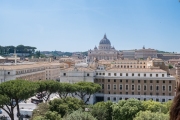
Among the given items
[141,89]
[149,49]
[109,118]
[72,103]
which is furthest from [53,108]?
[149,49]

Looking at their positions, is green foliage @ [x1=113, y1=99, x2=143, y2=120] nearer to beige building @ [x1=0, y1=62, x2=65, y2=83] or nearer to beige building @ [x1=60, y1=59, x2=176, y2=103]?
beige building @ [x1=60, y1=59, x2=176, y2=103]

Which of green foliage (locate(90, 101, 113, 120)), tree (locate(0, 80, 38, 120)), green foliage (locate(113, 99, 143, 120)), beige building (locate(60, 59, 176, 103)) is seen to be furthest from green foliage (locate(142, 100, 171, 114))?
beige building (locate(60, 59, 176, 103))

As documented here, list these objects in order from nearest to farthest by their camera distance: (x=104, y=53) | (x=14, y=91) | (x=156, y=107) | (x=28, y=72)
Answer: (x=14, y=91) → (x=156, y=107) → (x=28, y=72) → (x=104, y=53)

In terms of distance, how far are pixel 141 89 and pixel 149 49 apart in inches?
4331

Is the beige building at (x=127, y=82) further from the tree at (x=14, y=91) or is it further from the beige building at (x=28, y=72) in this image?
the tree at (x=14, y=91)

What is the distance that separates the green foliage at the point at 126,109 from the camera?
79.7ft

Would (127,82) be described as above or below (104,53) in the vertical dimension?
below

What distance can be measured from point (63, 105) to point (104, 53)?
121 meters

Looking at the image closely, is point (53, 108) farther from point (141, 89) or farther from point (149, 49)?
point (149, 49)

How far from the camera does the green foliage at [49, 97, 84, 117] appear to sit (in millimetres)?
24725

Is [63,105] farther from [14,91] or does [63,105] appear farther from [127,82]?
[127,82]

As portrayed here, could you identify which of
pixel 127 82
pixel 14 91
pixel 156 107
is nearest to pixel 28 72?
pixel 127 82

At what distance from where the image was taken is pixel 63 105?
81.8 feet

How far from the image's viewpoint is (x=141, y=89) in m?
40.6
